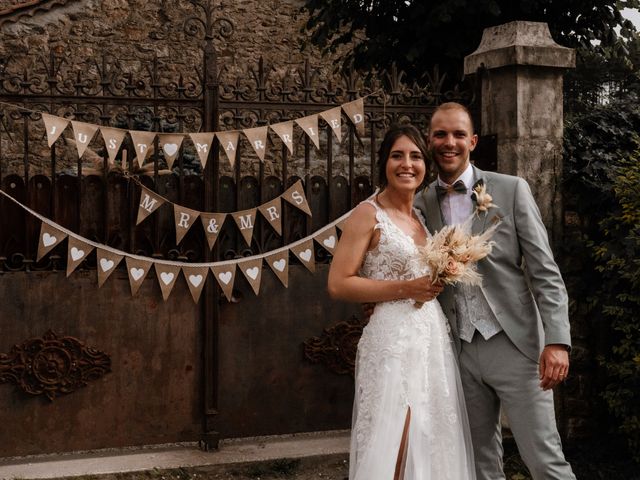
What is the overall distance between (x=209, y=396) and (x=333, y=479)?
1012 mm

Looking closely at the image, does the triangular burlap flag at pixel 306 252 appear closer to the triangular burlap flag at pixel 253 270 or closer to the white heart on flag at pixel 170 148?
the triangular burlap flag at pixel 253 270

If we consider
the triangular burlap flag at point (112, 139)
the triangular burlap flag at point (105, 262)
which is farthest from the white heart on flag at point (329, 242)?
the triangular burlap flag at point (112, 139)

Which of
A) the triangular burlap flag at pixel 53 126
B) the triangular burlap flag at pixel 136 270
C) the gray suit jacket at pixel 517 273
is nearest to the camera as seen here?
the gray suit jacket at pixel 517 273

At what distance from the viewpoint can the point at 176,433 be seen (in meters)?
5.71

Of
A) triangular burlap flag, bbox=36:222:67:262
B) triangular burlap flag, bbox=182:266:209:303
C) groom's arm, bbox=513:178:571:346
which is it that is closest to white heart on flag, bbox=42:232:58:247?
triangular burlap flag, bbox=36:222:67:262

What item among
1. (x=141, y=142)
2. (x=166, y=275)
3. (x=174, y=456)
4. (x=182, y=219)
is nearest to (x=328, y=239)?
(x=182, y=219)

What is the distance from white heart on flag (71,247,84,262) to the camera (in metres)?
5.40

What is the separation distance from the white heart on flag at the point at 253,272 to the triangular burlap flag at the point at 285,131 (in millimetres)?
840

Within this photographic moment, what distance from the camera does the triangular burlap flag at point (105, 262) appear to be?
5.45 metres

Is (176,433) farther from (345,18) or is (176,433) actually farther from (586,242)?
(345,18)

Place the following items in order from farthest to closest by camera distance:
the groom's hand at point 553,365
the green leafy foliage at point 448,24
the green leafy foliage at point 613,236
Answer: the green leafy foliage at point 448,24 < the green leafy foliage at point 613,236 < the groom's hand at point 553,365

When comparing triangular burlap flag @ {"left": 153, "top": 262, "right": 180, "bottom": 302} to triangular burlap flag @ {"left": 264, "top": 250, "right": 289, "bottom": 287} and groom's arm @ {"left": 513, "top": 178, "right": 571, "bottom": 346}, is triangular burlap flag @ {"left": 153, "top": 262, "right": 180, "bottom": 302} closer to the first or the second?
triangular burlap flag @ {"left": 264, "top": 250, "right": 289, "bottom": 287}

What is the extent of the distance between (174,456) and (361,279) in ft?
8.24

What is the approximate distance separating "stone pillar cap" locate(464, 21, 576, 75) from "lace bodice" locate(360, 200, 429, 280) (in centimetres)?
244
